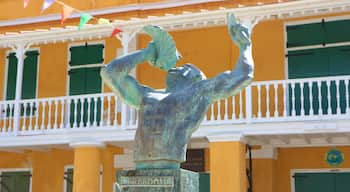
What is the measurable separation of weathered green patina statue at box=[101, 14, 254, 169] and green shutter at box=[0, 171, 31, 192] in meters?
10.8

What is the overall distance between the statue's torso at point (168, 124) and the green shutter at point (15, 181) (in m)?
10.9

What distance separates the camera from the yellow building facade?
36.6 feet

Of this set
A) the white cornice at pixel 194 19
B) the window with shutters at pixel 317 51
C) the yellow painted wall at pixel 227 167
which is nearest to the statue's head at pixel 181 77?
the yellow painted wall at pixel 227 167

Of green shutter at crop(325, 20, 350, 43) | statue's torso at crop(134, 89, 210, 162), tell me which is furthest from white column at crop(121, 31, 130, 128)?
statue's torso at crop(134, 89, 210, 162)

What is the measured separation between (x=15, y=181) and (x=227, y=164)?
21.2 feet

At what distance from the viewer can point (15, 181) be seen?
15141 mm

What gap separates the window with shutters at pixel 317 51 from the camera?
1261 cm

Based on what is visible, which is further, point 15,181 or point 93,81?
point 15,181

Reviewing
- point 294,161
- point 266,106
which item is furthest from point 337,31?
point 294,161

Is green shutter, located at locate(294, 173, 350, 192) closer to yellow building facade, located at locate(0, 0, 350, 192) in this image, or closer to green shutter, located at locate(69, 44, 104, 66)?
yellow building facade, located at locate(0, 0, 350, 192)

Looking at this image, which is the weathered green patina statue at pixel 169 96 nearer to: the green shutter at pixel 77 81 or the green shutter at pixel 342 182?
the green shutter at pixel 342 182

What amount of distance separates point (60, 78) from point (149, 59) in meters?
10.4

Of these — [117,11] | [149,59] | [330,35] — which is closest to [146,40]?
[117,11]

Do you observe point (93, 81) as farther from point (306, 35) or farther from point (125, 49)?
point (306, 35)
